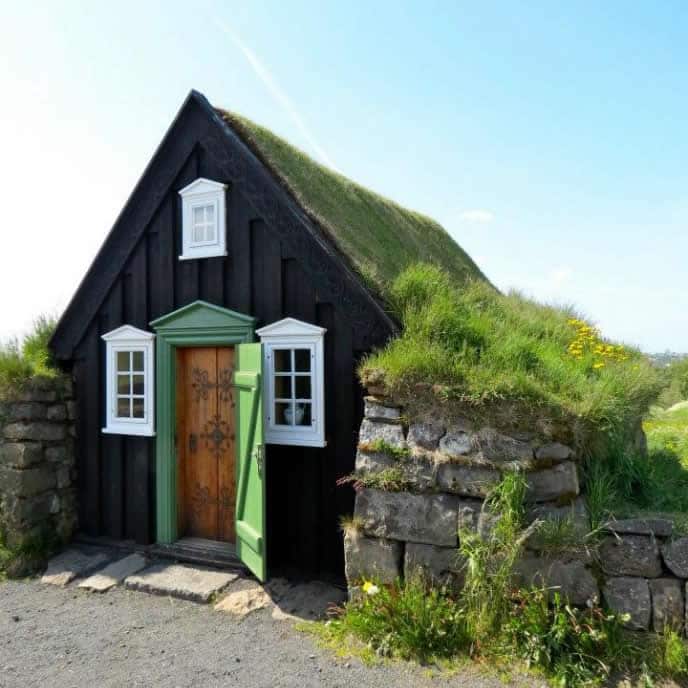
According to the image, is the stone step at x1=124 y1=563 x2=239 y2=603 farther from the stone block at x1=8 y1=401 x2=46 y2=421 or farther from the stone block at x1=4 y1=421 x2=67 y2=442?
the stone block at x1=8 y1=401 x2=46 y2=421

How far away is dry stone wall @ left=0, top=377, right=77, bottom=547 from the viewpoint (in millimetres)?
6691

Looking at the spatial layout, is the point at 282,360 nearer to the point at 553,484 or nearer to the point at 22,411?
the point at 553,484

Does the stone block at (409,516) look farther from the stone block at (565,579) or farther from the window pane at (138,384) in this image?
the window pane at (138,384)

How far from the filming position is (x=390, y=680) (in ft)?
13.0

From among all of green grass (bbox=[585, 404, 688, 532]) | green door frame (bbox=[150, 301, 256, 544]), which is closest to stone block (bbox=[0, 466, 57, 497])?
green door frame (bbox=[150, 301, 256, 544])

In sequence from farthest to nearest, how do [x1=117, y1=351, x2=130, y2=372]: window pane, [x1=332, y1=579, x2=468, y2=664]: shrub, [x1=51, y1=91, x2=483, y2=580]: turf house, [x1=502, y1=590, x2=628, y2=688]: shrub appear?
[x1=117, y1=351, x2=130, y2=372]: window pane < [x1=51, y1=91, x2=483, y2=580]: turf house < [x1=332, y1=579, x2=468, y2=664]: shrub < [x1=502, y1=590, x2=628, y2=688]: shrub

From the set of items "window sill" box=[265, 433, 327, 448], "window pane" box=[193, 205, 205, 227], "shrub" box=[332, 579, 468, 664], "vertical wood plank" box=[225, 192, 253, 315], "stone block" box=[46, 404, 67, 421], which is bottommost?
"shrub" box=[332, 579, 468, 664]

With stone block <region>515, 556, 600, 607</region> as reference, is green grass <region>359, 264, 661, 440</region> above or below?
above

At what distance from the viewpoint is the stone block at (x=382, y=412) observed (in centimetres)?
482

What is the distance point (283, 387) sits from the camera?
6.14m

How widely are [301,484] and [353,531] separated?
1.25 metres

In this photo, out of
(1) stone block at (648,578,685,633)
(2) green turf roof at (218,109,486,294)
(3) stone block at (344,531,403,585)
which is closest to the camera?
(1) stone block at (648,578,685,633)

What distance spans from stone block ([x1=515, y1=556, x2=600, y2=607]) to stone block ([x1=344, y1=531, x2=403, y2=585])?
976mm

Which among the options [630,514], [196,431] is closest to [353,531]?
[630,514]
